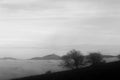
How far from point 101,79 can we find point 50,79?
2095 centimetres

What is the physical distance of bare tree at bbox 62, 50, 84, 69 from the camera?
124875 mm

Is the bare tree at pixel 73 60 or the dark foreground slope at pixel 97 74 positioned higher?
the bare tree at pixel 73 60

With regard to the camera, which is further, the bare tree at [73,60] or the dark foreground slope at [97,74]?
the bare tree at [73,60]

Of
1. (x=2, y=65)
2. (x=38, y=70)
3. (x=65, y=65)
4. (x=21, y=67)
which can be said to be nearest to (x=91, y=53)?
(x=65, y=65)

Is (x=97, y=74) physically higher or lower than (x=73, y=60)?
lower

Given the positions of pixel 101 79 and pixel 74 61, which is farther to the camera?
pixel 74 61

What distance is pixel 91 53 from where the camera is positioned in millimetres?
132875

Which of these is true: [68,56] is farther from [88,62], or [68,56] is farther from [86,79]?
[86,79]

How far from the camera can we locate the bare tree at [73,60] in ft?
410

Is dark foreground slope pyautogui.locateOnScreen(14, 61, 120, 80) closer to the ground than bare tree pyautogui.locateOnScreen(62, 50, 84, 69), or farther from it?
closer to the ground

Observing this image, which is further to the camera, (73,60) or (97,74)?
(73,60)

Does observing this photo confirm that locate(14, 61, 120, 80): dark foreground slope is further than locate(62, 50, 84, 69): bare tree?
No

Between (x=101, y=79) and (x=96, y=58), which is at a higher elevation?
(x=96, y=58)

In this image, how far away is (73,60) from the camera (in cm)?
12744
